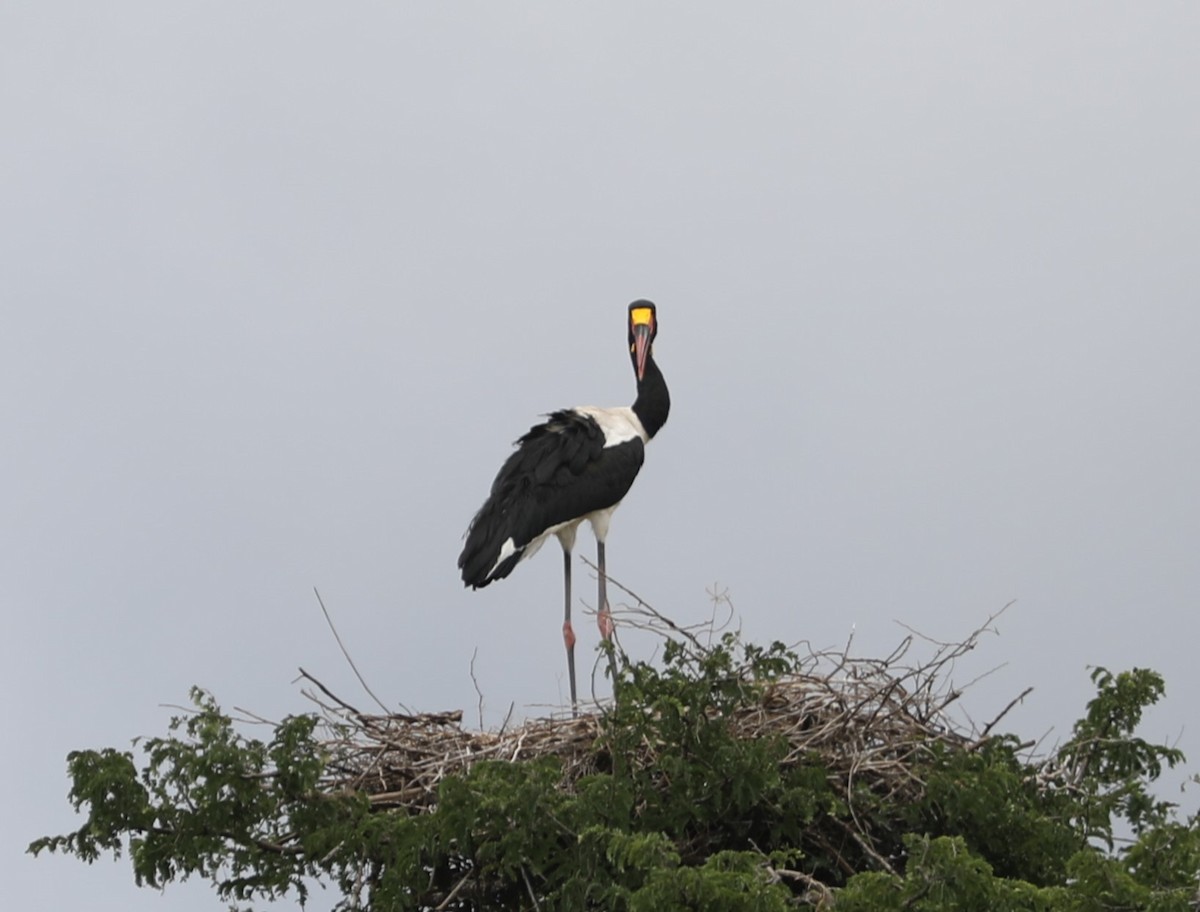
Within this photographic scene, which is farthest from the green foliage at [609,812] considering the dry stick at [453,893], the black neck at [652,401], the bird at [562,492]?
the black neck at [652,401]

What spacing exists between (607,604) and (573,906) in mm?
4627

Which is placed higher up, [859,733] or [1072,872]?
[859,733]

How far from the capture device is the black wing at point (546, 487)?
40.5 ft

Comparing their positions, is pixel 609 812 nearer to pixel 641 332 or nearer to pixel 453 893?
pixel 453 893

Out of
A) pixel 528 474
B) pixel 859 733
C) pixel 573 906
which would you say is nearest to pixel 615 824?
pixel 573 906

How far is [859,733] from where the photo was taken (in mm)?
9750

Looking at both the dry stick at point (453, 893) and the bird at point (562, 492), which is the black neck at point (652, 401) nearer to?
the bird at point (562, 492)

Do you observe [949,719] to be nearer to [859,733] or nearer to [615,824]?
[859,733]

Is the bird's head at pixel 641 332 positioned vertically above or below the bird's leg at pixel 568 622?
above

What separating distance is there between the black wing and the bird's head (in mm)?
973

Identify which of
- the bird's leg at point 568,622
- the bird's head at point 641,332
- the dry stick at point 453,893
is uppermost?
the bird's head at point 641,332

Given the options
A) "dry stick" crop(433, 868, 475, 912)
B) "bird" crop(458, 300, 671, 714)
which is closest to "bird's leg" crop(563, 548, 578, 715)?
"bird" crop(458, 300, 671, 714)

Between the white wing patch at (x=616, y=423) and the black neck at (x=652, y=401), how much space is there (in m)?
0.07

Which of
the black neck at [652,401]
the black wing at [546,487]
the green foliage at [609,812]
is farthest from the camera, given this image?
the black neck at [652,401]
